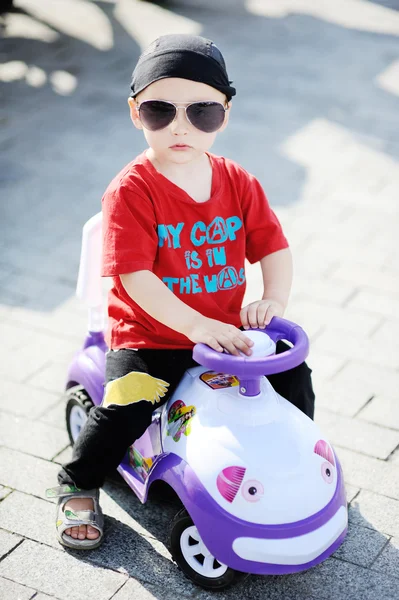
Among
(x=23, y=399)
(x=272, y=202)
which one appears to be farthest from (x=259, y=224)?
(x=272, y=202)

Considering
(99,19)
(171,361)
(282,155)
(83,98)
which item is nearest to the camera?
(171,361)

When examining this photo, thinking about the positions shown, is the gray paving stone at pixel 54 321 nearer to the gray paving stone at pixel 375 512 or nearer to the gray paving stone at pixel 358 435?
the gray paving stone at pixel 358 435

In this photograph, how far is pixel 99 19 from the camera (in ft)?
28.7

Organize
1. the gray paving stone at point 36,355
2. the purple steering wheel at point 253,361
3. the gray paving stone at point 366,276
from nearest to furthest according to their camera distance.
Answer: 1. the purple steering wheel at point 253,361
2. the gray paving stone at point 36,355
3. the gray paving stone at point 366,276

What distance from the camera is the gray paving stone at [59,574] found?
250 cm

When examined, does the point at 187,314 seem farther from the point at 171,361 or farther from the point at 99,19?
the point at 99,19

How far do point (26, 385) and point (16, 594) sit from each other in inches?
46.1

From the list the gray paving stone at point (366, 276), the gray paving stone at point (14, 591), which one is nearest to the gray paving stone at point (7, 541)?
the gray paving stone at point (14, 591)

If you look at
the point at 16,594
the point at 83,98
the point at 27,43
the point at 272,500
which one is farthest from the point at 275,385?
the point at 27,43

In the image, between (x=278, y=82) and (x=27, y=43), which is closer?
(x=278, y=82)

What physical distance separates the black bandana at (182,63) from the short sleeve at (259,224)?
14.6 inches

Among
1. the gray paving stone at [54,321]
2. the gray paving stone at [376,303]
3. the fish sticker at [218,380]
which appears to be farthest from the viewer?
the gray paving stone at [376,303]

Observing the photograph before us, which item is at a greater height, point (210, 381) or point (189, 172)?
point (189, 172)

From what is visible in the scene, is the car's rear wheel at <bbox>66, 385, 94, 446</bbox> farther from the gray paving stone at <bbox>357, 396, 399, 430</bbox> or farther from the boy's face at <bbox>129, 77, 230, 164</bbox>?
the gray paving stone at <bbox>357, 396, 399, 430</bbox>
